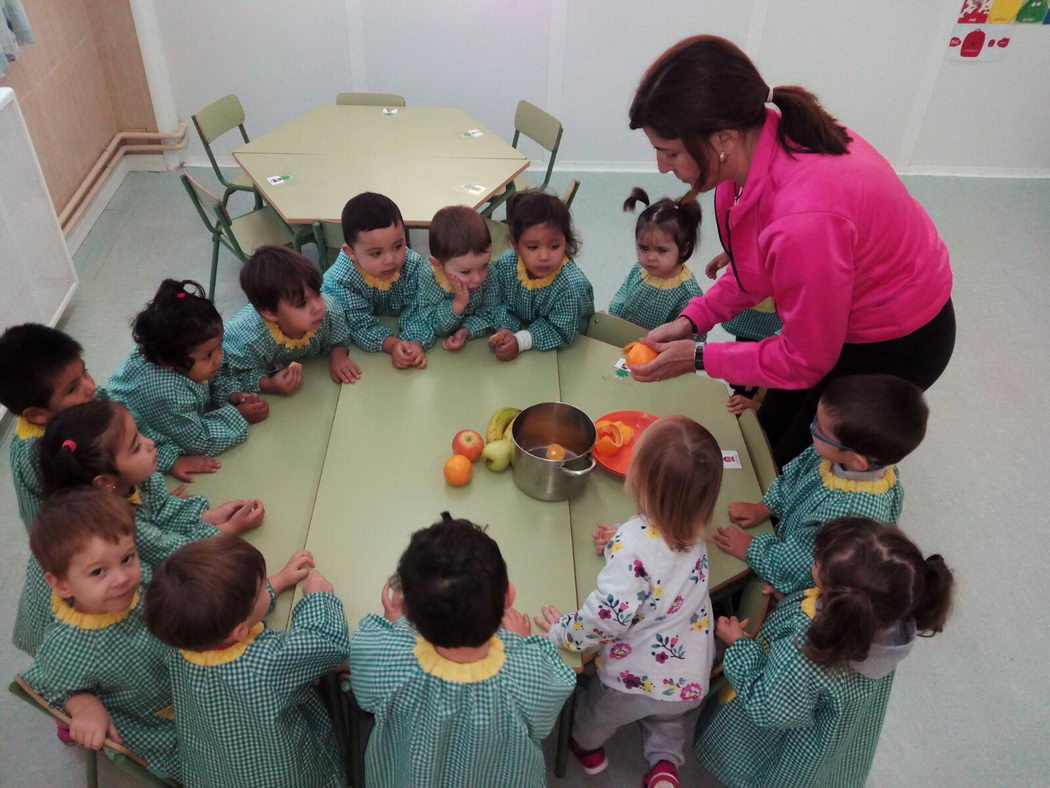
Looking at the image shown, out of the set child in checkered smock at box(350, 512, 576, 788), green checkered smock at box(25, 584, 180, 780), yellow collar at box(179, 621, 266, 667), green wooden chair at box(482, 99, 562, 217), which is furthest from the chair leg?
green wooden chair at box(482, 99, 562, 217)

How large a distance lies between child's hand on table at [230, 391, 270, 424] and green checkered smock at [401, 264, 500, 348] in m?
0.57

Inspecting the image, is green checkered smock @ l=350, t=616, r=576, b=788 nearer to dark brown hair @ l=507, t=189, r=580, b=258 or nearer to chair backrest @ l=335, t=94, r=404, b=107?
dark brown hair @ l=507, t=189, r=580, b=258

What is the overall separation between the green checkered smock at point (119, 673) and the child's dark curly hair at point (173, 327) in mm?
760

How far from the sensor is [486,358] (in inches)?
108

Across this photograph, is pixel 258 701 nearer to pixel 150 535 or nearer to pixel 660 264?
pixel 150 535

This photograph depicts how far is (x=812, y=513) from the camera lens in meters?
2.09

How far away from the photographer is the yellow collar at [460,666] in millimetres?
1638

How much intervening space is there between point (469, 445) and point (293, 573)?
609 millimetres

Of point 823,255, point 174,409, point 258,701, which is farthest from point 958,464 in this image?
point 174,409

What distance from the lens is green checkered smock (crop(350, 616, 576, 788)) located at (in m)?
1.65

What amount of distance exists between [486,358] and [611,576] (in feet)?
3.59

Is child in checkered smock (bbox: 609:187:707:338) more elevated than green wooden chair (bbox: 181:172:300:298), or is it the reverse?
child in checkered smock (bbox: 609:187:707:338)

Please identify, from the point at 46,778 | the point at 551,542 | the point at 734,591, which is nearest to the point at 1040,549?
the point at 734,591

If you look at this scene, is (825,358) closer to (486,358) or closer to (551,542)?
(551,542)
